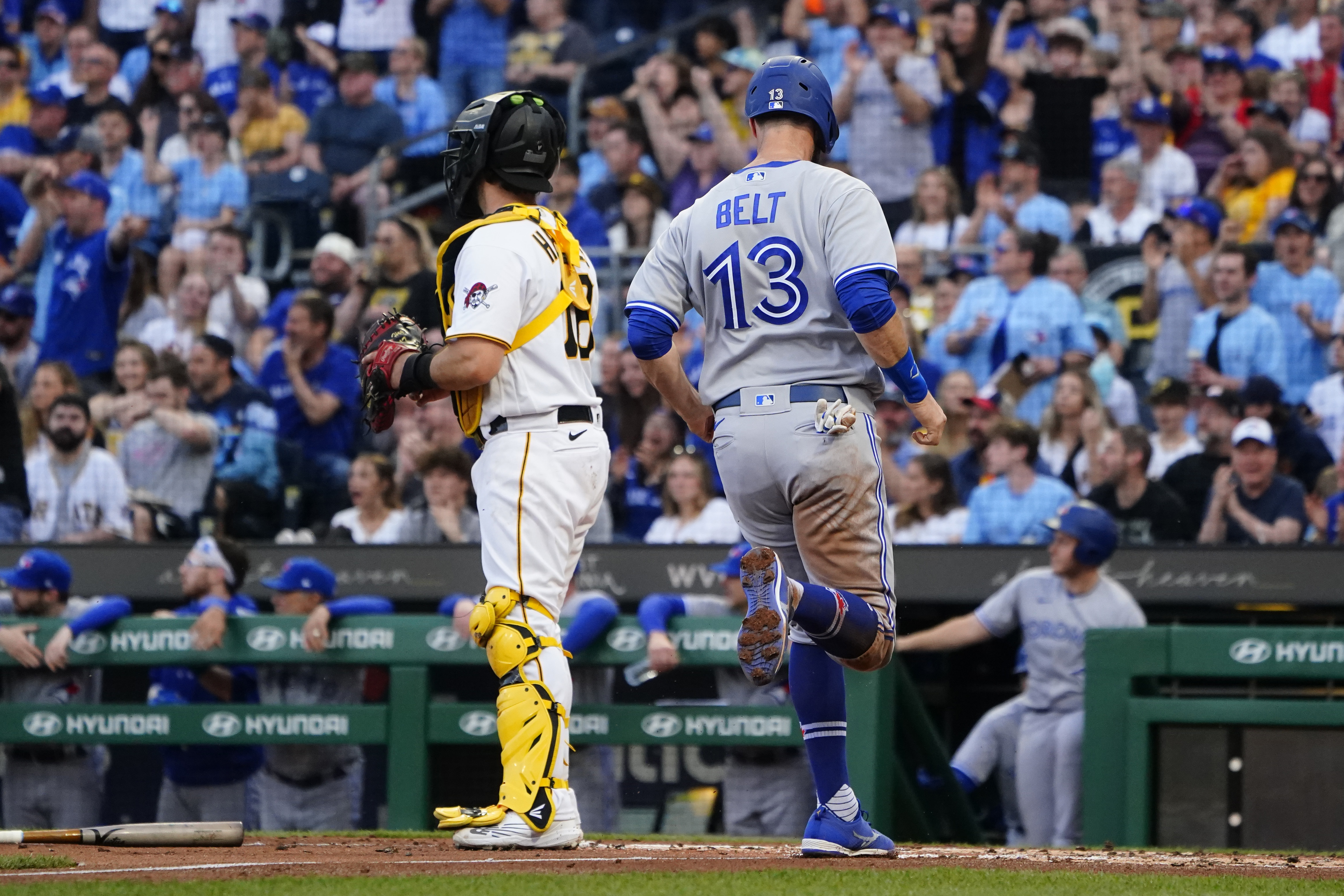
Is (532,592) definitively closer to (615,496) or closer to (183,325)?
(615,496)

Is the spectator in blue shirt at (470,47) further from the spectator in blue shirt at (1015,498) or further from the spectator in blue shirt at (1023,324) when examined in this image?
the spectator in blue shirt at (1015,498)

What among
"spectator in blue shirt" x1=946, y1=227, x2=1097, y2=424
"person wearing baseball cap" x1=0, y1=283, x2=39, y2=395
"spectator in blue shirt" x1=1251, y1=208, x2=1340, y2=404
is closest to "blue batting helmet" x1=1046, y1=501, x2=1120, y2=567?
"spectator in blue shirt" x1=946, y1=227, x2=1097, y2=424

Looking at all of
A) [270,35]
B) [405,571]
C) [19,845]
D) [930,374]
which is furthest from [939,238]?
[19,845]

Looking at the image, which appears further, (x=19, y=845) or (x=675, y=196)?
(x=675, y=196)

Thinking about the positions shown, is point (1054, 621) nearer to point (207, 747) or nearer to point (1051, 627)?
point (1051, 627)

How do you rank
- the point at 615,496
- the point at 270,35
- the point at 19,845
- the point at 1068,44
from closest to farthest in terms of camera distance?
the point at 19,845 < the point at 615,496 < the point at 1068,44 < the point at 270,35

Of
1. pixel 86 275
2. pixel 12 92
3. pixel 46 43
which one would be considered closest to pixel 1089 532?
pixel 86 275

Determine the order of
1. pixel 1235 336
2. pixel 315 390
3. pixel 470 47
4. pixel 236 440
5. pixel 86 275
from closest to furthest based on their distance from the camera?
pixel 1235 336 → pixel 236 440 → pixel 315 390 → pixel 86 275 → pixel 470 47

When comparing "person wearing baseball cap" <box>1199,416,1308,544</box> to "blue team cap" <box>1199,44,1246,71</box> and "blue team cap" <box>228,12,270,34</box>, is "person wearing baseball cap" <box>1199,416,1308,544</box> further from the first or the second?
"blue team cap" <box>228,12,270,34</box>
